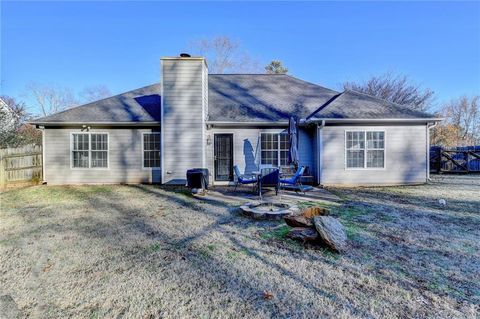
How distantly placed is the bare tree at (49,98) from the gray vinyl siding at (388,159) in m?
31.2

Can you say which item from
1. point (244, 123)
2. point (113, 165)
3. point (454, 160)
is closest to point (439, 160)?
point (454, 160)

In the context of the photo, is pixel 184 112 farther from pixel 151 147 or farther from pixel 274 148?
pixel 274 148

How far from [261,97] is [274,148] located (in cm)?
310

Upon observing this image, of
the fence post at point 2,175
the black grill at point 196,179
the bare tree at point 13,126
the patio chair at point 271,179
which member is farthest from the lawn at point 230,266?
the bare tree at point 13,126

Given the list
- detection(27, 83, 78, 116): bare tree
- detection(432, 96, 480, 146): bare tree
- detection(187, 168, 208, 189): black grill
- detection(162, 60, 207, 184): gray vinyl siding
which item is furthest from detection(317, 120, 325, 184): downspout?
detection(27, 83, 78, 116): bare tree

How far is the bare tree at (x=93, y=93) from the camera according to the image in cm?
3212

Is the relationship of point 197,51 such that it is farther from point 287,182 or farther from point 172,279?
point 172,279

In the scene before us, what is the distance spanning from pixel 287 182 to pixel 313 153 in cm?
302

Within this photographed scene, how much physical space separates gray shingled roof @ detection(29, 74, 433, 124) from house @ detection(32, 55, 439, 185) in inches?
1.8

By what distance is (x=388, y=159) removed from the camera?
33.5ft

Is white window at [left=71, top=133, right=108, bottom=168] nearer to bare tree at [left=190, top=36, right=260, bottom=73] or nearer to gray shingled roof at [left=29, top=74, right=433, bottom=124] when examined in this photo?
gray shingled roof at [left=29, top=74, right=433, bottom=124]

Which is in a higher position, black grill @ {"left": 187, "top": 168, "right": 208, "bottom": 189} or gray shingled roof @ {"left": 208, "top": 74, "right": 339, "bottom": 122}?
gray shingled roof @ {"left": 208, "top": 74, "right": 339, "bottom": 122}

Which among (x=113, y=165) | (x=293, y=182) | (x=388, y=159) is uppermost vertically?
(x=388, y=159)

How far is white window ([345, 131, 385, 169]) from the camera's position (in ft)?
33.4
